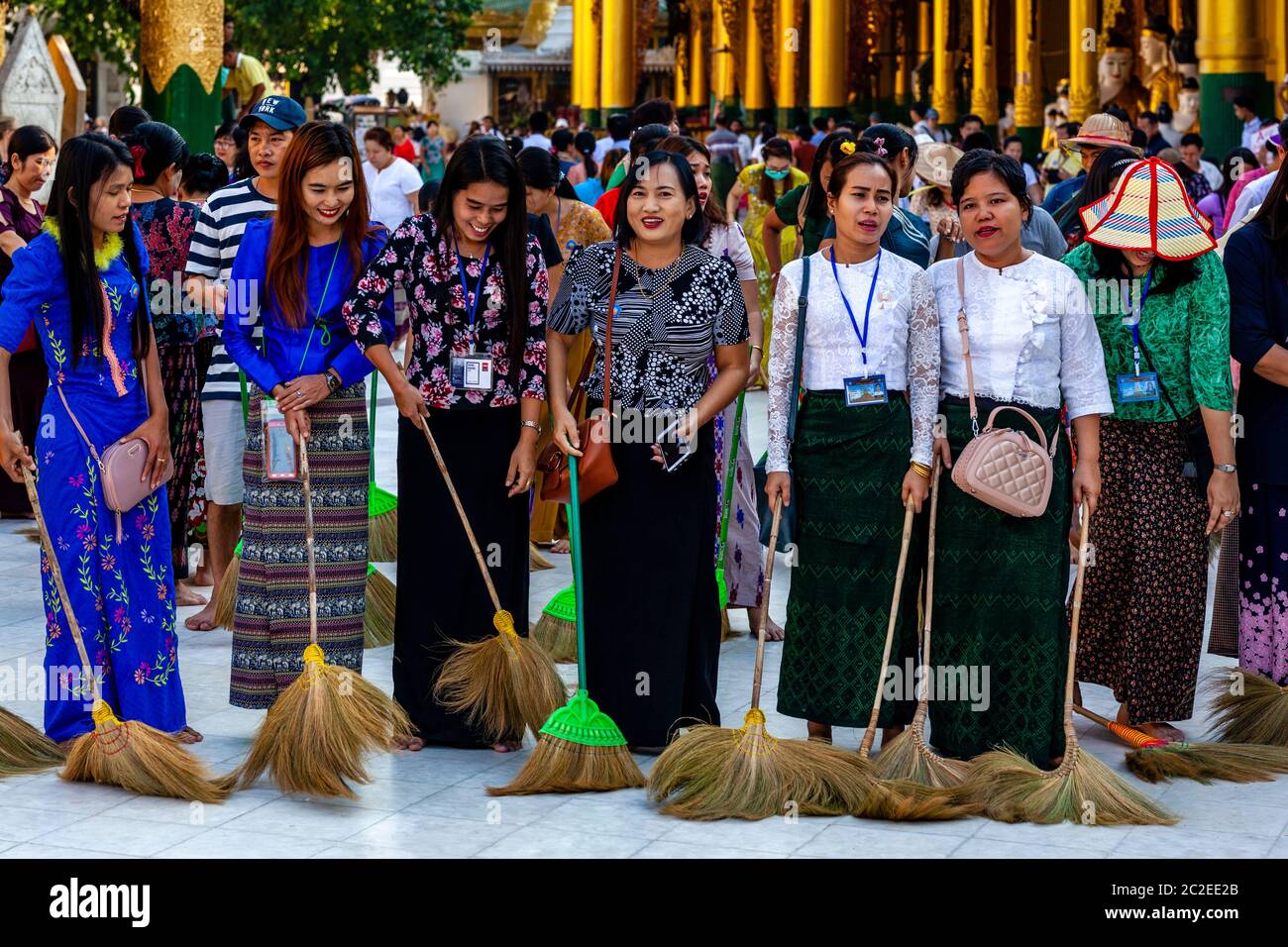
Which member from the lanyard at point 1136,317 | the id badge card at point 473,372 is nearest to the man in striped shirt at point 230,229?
the id badge card at point 473,372

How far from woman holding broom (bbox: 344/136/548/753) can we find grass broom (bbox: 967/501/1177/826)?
1404mm

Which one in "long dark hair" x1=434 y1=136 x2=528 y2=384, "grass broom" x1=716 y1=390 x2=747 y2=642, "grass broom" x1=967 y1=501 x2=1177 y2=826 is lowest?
"grass broom" x1=967 y1=501 x2=1177 y2=826

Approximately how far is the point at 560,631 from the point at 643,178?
189 centimetres

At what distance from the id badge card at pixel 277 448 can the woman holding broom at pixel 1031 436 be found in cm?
178

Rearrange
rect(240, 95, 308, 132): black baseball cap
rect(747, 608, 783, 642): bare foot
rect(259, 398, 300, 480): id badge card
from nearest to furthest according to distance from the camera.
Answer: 1. rect(259, 398, 300, 480): id badge card
2. rect(240, 95, 308, 132): black baseball cap
3. rect(747, 608, 783, 642): bare foot

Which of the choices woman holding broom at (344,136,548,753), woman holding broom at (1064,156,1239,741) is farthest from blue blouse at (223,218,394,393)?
woman holding broom at (1064,156,1239,741)

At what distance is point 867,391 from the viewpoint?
5.21m

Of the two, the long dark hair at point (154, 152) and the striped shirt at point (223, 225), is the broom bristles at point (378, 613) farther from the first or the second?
the long dark hair at point (154, 152)

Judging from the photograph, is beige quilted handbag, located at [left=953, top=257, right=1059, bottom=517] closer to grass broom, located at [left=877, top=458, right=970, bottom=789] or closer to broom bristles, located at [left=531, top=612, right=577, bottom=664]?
grass broom, located at [left=877, top=458, right=970, bottom=789]

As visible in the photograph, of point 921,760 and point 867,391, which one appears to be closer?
point 921,760

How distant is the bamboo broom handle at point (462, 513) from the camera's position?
5.41 m

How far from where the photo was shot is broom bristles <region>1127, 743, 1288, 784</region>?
5285mm

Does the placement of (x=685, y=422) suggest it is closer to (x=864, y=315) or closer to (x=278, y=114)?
(x=864, y=315)

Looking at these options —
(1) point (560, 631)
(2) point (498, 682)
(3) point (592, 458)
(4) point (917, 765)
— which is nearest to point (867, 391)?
(3) point (592, 458)
